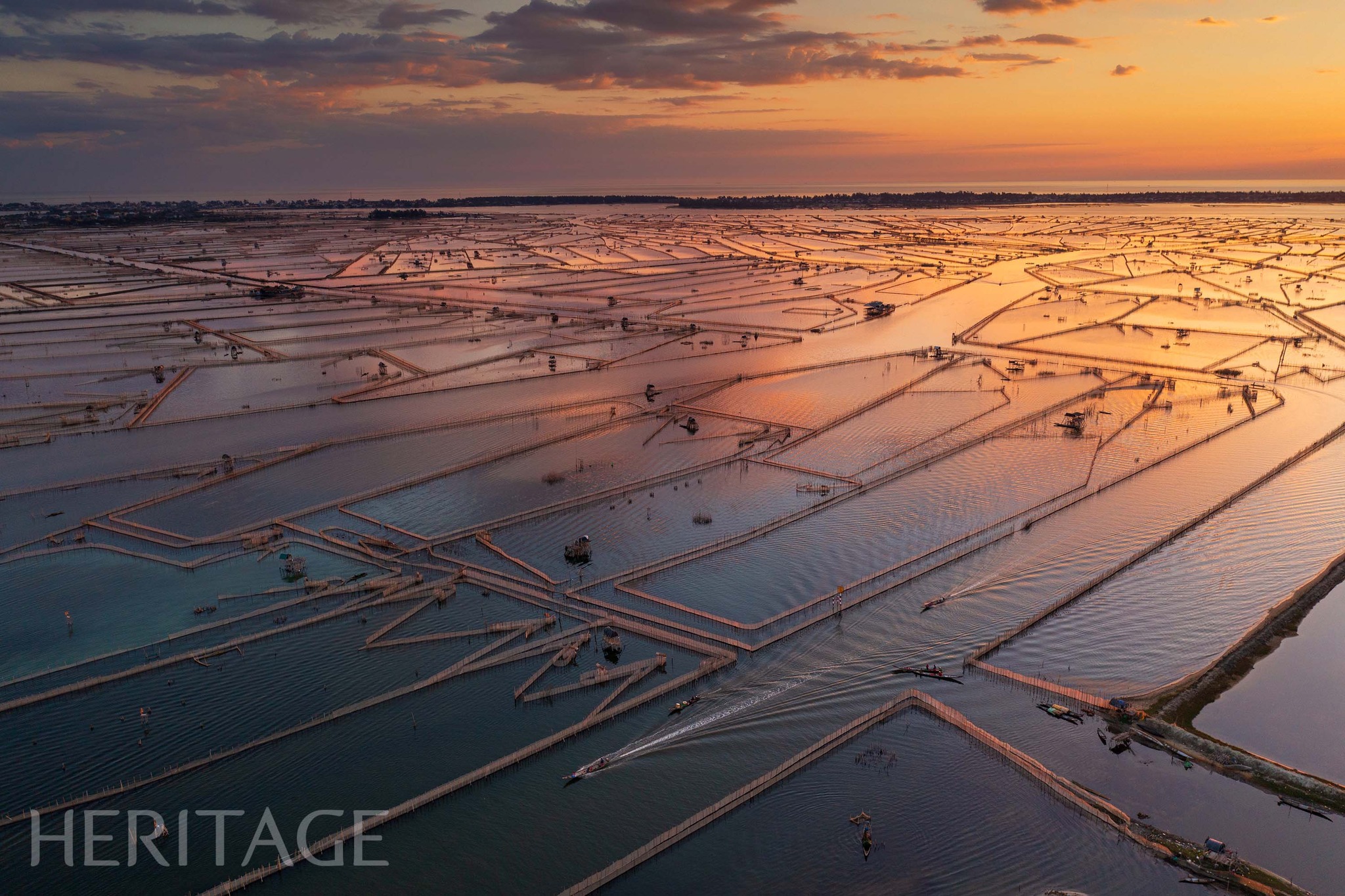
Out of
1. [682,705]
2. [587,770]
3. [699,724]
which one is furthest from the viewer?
[682,705]

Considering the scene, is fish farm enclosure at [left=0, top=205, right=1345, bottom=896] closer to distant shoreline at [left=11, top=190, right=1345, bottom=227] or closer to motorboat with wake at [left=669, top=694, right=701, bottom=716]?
motorboat with wake at [left=669, top=694, right=701, bottom=716]

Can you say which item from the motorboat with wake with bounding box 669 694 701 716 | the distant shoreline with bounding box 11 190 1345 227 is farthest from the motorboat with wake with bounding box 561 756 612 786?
the distant shoreline with bounding box 11 190 1345 227

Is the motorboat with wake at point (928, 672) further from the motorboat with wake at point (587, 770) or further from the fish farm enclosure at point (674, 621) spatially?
the motorboat with wake at point (587, 770)

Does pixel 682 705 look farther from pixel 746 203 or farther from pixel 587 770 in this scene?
pixel 746 203

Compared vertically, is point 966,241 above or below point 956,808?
above

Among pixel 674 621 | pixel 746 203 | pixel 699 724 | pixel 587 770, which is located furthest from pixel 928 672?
pixel 746 203

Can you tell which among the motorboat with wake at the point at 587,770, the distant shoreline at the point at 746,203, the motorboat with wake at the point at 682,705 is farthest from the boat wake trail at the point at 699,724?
the distant shoreline at the point at 746,203

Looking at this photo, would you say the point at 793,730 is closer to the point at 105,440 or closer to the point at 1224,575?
the point at 1224,575

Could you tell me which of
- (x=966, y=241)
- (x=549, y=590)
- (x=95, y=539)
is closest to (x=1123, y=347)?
(x=549, y=590)

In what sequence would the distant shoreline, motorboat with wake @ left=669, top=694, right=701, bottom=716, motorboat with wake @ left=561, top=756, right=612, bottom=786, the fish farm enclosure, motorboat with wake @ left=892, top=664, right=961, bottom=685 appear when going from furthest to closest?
the distant shoreline → motorboat with wake @ left=892, top=664, right=961, bottom=685 → motorboat with wake @ left=669, top=694, right=701, bottom=716 → motorboat with wake @ left=561, top=756, right=612, bottom=786 → the fish farm enclosure
